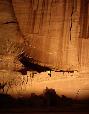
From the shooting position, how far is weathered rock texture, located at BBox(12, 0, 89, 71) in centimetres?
1273

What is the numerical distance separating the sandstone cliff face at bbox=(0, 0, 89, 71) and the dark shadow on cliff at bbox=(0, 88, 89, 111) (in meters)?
1.78

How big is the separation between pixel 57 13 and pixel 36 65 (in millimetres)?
2090

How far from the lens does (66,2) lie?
13.1 meters

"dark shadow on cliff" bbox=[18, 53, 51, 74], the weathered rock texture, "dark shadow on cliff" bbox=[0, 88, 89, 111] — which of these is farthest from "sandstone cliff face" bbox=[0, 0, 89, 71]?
"dark shadow on cliff" bbox=[0, 88, 89, 111]

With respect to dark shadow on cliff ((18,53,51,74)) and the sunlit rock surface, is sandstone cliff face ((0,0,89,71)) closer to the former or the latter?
the sunlit rock surface

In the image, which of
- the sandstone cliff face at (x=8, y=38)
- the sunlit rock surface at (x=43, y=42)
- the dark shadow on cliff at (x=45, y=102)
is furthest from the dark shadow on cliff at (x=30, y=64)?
the dark shadow on cliff at (x=45, y=102)

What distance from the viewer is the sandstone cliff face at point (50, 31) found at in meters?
12.8

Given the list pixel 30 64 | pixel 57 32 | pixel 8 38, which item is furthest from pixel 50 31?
pixel 8 38

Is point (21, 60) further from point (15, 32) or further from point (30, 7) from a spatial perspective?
point (30, 7)

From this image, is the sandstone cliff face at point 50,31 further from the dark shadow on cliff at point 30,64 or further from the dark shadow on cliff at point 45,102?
the dark shadow on cliff at point 45,102

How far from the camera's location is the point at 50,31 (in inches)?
521

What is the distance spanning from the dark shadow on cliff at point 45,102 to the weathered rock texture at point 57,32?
187 centimetres

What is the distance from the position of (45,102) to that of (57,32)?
3202 mm

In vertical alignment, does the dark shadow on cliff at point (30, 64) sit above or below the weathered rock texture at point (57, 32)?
below
